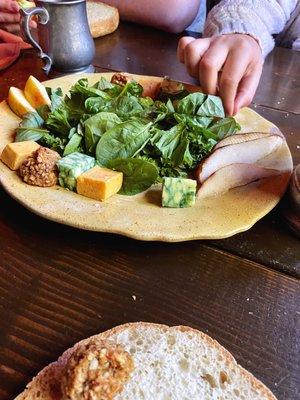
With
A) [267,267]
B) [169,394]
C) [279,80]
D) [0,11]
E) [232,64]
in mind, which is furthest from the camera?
[0,11]

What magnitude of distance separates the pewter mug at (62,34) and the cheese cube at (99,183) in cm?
78

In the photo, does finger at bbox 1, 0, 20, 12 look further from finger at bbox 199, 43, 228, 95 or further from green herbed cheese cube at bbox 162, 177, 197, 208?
green herbed cheese cube at bbox 162, 177, 197, 208

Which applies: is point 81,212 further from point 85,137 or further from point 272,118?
point 272,118

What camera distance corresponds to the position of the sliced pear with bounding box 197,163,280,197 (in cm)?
116

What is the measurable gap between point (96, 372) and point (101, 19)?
1.95 meters

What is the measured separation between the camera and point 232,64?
1461 mm

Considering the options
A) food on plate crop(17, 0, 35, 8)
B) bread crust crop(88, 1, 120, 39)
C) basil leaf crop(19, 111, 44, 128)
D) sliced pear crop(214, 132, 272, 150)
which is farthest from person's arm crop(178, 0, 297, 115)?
food on plate crop(17, 0, 35, 8)

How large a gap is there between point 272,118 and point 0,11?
1429 millimetres

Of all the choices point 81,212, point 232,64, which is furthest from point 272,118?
point 81,212

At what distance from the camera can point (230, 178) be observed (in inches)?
46.1

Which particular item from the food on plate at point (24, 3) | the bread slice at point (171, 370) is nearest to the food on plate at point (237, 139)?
the bread slice at point (171, 370)

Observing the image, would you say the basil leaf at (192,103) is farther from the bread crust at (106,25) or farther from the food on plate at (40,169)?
the bread crust at (106,25)

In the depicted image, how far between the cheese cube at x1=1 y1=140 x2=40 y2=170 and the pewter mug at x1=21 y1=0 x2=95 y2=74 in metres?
0.61

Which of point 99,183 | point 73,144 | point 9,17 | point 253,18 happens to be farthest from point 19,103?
point 253,18
